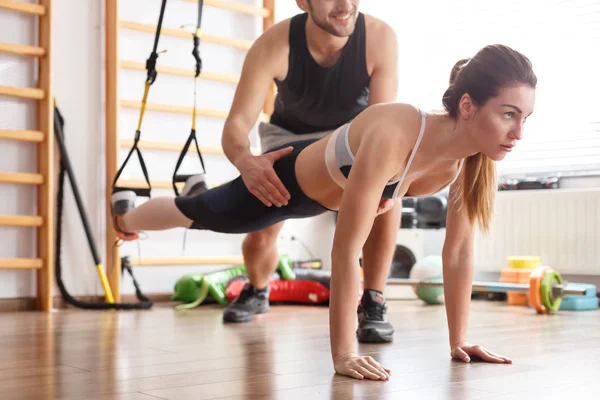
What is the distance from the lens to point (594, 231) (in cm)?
393

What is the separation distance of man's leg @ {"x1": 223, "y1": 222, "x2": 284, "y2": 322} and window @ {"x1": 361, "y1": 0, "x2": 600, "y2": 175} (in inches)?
77.5

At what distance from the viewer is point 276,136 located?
8.98ft

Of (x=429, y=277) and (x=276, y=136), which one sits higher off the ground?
(x=276, y=136)

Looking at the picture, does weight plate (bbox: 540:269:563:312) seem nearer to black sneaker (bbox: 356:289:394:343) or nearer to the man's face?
black sneaker (bbox: 356:289:394:343)

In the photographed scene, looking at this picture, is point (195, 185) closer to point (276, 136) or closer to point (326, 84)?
point (276, 136)

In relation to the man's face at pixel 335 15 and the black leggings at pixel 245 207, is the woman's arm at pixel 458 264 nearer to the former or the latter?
the black leggings at pixel 245 207

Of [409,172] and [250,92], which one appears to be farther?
[250,92]

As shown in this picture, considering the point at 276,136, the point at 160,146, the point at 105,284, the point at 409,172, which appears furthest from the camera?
the point at 160,146

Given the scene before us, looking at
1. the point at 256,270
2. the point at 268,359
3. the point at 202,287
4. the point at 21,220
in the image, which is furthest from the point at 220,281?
the point at 268,359

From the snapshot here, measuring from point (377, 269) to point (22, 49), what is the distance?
2208mm

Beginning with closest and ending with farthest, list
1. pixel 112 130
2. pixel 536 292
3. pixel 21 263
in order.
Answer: pixel 536 292 < pixel 21 263 < pixel 112 130

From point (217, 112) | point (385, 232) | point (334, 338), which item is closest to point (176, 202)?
point (385, 232)

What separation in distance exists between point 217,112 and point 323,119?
1.75 metres

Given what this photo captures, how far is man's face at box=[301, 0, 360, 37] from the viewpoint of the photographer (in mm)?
2357
